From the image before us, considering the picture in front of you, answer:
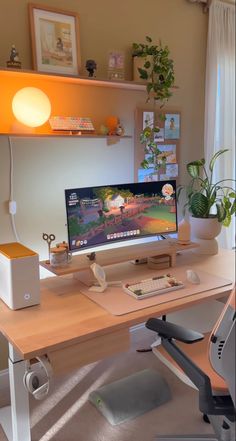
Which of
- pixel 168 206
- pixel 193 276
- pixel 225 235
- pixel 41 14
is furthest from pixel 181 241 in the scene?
pixel 41 14

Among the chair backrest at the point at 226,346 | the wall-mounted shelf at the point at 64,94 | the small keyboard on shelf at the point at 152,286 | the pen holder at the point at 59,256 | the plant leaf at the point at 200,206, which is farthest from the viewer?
the plant leaf at the point at 200,206

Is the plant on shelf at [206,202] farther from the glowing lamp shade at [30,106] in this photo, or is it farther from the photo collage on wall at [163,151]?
the glowing lamp shade at [30,106]

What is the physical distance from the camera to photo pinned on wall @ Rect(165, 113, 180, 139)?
8.65 feet

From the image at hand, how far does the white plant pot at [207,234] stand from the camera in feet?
7.79

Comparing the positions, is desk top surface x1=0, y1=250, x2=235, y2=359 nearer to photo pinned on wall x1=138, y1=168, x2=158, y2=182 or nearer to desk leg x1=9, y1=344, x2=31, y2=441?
desk leg x1=9, y1=344, x2=31, y2=441

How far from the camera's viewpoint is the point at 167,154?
2668 mm

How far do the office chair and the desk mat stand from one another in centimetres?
12

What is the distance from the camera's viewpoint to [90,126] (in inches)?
85.4

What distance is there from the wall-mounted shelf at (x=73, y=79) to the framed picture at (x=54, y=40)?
51 mm

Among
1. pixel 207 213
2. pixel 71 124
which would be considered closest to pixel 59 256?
pixel 71 124

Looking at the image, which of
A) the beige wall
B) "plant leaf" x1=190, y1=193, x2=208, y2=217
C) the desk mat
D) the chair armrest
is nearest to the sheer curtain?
the beige wall

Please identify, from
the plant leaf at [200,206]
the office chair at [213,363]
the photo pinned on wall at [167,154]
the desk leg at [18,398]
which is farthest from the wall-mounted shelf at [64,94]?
the office chair at [213,363]

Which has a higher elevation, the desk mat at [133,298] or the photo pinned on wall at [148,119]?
the photo pinned on wall at [148,119]

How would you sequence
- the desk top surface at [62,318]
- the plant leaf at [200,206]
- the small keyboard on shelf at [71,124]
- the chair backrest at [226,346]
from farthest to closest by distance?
the plant leaf at [200,206] → the small keyboard on shelf at [71,124] → the desk top surface at [62,318] → the chair backrest at [226,346]
